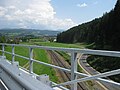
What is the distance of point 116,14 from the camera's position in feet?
228

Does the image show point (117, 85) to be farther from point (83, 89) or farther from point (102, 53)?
point (83, 89)

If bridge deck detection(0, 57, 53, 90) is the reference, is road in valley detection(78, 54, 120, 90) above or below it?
below

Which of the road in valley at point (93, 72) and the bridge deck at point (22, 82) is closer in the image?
the bridge deck at point (22, 82)

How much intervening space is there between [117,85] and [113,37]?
6774cm

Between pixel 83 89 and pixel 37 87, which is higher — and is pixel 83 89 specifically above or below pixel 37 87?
below

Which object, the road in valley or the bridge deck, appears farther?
the road in valley

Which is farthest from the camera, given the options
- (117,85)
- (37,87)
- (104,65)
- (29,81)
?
(104,65)

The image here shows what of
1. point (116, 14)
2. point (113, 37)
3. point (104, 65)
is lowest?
point (104, 65)

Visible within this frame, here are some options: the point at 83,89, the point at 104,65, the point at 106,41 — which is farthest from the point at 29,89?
the point at 106,41

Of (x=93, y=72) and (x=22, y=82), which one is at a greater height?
(x=22, y=82)

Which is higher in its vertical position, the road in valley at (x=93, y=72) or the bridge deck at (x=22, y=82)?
the bridge deck at (x=22, y=82)

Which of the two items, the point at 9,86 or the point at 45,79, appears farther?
the point at 45,79

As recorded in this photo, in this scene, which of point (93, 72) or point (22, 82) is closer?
point (22, 82)

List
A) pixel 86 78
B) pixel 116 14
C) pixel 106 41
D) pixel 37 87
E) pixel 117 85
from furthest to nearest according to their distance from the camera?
1. pixel 106 41
2. pixel 116 14
3. pixel 86 78
4. pixel 117 85
5. pixel 37 87
